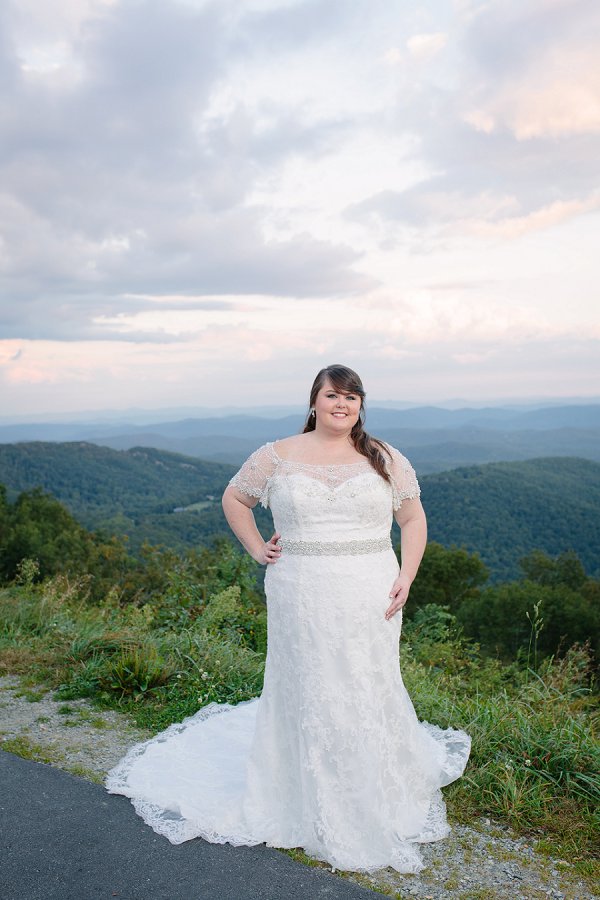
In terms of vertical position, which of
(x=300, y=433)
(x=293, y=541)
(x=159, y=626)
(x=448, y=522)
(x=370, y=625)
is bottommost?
(x=448, y=522)

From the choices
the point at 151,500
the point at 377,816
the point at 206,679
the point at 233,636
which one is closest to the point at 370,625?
the point at 377,816

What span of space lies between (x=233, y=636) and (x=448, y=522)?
246 ft

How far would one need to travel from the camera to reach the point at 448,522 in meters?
79.5

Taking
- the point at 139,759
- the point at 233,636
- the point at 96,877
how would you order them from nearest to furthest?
the point at 96,877 < the point at 139,759 < the point at 233,636

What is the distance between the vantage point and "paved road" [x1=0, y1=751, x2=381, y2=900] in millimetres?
3242

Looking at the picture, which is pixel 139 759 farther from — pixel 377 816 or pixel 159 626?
pixel 159 626

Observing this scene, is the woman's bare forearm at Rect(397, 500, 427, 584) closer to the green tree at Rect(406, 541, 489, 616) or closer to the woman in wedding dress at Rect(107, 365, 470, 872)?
the woman in wedding dress at Rect(107, 365, 470, 872)

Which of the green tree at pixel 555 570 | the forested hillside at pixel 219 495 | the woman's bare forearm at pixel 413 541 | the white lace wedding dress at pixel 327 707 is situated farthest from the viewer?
the forested hillside at pixel 219 495

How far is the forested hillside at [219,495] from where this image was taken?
70.7m

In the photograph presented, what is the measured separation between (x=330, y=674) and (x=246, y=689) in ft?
6.89

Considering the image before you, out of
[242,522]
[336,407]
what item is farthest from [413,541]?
[242,522]

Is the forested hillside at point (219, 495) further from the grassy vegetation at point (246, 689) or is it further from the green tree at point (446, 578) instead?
the grassy vegetation at point (246, 689)

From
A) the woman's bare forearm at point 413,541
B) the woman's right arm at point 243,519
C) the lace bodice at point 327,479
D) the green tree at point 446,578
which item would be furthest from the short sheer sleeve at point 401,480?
the green tree at point 446,578

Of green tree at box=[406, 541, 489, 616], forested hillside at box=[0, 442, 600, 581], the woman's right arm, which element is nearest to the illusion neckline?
the woman's right arm
